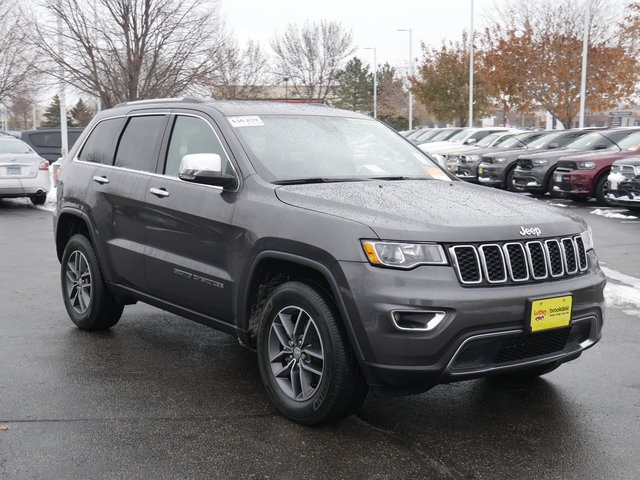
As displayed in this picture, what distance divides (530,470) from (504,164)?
16.2 m

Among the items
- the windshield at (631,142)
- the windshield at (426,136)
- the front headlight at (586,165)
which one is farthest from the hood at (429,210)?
the windshield at (426,136)

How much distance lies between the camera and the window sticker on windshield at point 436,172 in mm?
5413

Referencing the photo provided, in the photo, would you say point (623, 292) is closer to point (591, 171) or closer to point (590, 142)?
point (591, 171)

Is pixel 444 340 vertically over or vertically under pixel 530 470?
over

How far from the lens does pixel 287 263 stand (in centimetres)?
Answer: 432

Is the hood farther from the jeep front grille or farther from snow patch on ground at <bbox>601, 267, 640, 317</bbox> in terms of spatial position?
snow patch on ground at <bbox>601, 267, 640, 317</bbox>

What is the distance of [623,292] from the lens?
7.79 m

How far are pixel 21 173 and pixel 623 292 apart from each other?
12558 mm

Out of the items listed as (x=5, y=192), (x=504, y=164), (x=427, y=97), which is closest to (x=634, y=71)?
(x=427, y=97)

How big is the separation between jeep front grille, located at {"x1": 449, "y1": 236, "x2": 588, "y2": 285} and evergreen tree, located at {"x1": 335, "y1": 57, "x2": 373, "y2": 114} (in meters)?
65.4

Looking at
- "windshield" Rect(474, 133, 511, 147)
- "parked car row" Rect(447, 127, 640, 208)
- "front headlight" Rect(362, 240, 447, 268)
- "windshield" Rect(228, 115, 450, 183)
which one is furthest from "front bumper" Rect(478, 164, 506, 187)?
Answer: "front headlight" Rect(362, 240, 447, 268)

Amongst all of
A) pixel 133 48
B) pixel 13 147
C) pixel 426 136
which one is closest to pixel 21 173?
pixel 13 147

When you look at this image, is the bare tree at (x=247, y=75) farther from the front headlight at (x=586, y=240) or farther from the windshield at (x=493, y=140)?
the front headlight at (x=586, y=240)

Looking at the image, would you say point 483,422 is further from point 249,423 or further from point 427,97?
point 427,97
